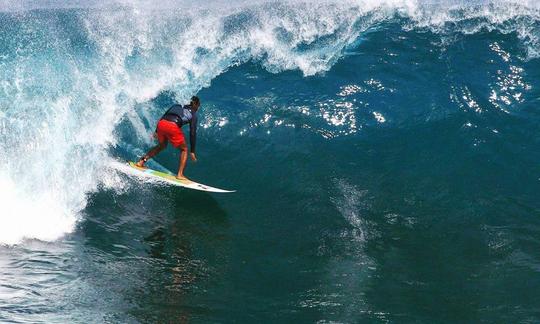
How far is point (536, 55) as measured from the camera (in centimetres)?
1349

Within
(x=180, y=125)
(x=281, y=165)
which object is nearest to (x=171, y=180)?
(x=180, y=125)

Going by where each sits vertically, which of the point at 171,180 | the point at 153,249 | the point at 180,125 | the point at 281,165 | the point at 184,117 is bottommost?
the point at 153,249

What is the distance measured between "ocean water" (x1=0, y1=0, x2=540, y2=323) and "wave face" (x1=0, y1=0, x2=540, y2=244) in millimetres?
40

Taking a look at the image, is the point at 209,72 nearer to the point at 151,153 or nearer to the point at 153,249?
the point at 151,153

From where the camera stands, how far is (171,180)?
1104cm

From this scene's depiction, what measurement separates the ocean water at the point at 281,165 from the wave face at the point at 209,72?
40 mm

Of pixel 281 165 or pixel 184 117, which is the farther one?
pixel 281 165

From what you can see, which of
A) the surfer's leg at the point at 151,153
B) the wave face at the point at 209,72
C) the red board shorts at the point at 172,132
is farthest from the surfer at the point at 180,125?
the wave face at the point at 209,72

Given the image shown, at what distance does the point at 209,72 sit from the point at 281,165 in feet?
10.9

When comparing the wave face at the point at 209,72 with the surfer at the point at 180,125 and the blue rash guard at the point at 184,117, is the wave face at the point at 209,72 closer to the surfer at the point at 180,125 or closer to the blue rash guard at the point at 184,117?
the surfer at the point at 180,125

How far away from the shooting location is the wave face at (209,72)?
36.4 ft

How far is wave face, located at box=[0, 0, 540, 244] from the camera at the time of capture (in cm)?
1111

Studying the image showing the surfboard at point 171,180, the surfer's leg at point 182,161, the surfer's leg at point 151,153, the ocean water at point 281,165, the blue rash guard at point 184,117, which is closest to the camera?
the ocean water at point 281,165

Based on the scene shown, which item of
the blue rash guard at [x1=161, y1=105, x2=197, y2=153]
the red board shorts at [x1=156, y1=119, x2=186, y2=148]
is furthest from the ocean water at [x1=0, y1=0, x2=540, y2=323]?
the blue rash guard at [x1=161, y1=105, x2=197, y2=153]
